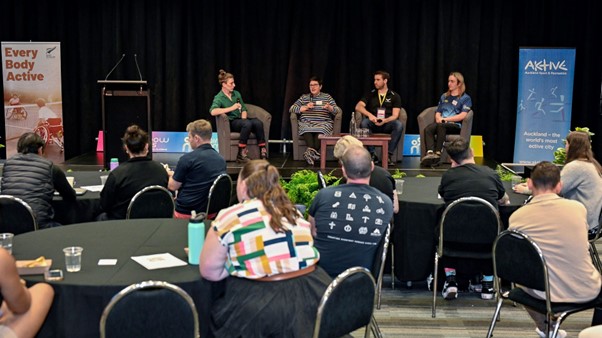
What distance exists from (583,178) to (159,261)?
10.7 ft

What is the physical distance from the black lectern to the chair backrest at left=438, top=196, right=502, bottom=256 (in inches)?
209

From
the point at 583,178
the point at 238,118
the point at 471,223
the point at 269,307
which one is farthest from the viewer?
the point at 238,118

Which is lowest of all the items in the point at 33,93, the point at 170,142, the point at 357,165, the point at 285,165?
the point at 285,165

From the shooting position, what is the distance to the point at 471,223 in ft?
16.8

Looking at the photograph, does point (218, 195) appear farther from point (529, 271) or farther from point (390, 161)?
point (390, 161)

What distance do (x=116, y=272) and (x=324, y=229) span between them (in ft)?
3.70

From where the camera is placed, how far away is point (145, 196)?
5238mm

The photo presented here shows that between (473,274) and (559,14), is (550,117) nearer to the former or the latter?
(559,14)

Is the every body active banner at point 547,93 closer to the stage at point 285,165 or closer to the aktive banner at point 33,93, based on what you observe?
the stage at point 285,165

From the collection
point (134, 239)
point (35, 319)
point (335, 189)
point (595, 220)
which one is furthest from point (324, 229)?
point (595, 220)

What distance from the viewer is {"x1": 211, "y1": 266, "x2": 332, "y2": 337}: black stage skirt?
3240 millimetres

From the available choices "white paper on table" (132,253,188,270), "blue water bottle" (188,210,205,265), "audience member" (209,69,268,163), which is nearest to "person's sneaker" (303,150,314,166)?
"audience member" (209,69,268,163)

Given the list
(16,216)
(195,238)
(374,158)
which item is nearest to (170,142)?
(374,158)

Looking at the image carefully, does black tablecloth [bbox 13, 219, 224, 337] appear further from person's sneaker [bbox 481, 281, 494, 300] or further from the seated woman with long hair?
the seated woman with long hair
